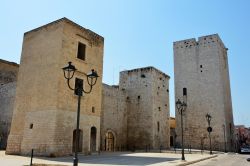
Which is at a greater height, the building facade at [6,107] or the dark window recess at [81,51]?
the dark window recess at [81,51]

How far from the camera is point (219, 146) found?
30.1m

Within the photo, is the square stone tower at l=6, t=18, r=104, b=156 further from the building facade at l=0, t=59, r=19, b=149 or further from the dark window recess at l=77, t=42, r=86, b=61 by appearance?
the building facade at l=0, t=59, r=19, b=149

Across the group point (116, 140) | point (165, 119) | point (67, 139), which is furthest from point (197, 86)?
point (67, 139)

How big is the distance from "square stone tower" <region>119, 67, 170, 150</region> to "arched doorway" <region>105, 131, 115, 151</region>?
9.82ft

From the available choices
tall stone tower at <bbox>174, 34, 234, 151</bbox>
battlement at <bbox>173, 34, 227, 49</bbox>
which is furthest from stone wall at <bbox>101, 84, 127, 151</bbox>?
battlement at <bbox>173, 34, 227, 49</bbox>

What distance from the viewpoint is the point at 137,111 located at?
96.0 ft

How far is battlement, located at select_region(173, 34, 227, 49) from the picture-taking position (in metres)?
33.3

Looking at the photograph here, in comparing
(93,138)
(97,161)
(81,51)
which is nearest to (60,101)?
(93,138)

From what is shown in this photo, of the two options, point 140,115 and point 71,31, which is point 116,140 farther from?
point 71,31

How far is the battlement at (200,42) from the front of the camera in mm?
33281

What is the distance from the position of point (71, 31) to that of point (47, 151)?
27.8ft

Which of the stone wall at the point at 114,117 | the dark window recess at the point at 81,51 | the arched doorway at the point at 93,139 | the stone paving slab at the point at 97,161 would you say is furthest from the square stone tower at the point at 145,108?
the stone paving slab at the point at 97,161

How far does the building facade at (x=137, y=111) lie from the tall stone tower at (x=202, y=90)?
387 cm

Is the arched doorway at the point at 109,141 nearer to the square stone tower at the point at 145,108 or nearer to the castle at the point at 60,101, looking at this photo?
the castle at the point at 60,101
